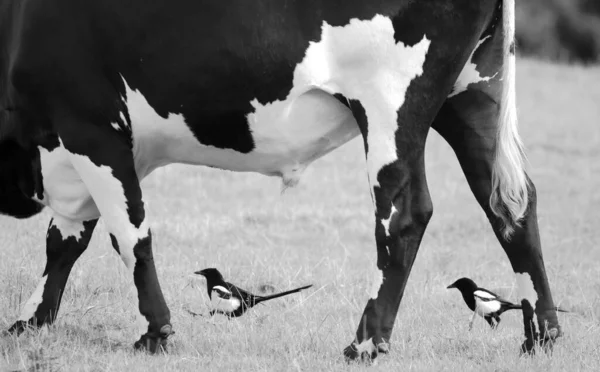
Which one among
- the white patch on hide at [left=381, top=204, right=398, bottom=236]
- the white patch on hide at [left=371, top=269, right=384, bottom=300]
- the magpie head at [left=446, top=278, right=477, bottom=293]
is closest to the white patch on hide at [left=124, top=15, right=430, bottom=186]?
the white patch on hide at [left=381, top=204, right=398, bottom=236]

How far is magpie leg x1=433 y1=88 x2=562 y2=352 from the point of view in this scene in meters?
4.77

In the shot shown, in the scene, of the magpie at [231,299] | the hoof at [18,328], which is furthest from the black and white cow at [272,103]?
the magpie at [231,299]

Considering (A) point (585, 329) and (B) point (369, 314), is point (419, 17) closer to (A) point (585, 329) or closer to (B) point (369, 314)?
(B) point (369, 314)

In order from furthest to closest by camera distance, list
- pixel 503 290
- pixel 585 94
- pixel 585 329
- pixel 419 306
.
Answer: pixel 585 94, pixel 503 290, pixel 419 306, pixel 585 329

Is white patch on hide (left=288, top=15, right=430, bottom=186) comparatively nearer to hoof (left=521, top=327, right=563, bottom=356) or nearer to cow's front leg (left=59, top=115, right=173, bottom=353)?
cow's front leg (left=59, top=115, right=173, bottom=353)

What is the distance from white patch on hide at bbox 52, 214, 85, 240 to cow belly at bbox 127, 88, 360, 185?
52 cm

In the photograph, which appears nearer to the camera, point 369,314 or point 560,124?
point 369,314

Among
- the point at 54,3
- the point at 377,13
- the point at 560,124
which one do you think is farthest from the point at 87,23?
the point at 560,124

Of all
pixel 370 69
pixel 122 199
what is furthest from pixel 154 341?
pixel 370 69

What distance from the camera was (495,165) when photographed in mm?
4812

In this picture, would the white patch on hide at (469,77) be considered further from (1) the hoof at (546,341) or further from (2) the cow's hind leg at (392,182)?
(1) the hoof at (546,341)

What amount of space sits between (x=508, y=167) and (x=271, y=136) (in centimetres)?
113

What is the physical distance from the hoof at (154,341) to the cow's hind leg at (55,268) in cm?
58

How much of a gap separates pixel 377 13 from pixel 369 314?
1.29 metres
